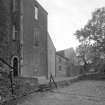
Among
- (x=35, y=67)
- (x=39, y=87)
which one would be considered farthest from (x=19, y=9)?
(x=39, y=87)

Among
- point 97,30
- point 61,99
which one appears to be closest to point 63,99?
point 61,99

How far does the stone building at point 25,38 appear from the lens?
51.2ft

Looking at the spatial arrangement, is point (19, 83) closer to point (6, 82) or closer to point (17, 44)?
point (6, 82)

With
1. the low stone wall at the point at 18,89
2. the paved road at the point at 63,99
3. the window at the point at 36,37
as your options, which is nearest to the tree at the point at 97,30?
the window at the point at 36,37

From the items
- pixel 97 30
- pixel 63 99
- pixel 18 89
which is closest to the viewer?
pixel 18 89

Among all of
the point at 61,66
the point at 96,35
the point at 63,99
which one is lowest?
the point at 63,99

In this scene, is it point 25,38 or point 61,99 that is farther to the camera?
point 25,38

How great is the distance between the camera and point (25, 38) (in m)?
18.4

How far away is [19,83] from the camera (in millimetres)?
9070

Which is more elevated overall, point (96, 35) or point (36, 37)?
point (96, 35)

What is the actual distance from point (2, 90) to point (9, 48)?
871 cm

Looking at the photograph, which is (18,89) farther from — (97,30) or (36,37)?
(97,30)

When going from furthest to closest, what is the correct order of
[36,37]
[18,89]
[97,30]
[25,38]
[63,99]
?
[97,30]
[36,37]
[25,38]
[63,99]
[18,89]

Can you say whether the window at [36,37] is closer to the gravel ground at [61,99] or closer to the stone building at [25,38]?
the stone building at [25,38]
